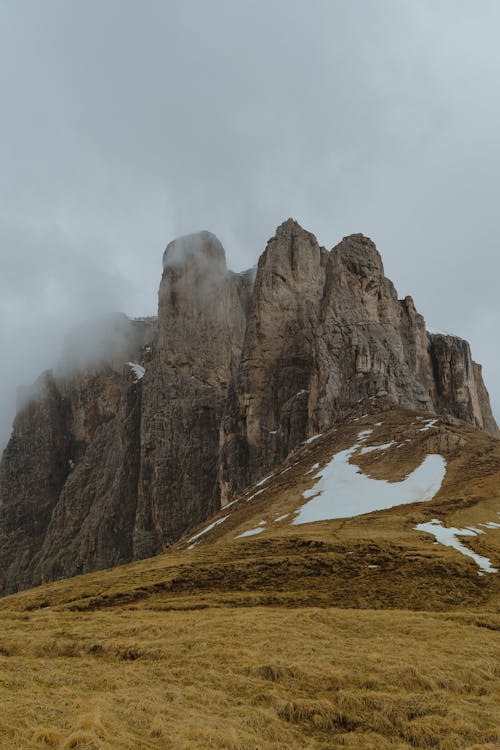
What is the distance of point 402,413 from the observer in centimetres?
5881

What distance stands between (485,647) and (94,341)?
489 ft

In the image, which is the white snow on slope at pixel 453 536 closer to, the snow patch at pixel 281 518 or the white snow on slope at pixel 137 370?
the snow patch at pixel 281 518

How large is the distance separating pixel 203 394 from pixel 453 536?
82.9 metres

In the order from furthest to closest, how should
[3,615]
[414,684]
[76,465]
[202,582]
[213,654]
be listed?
[76,465]
[202,582]
[3,615]
[213,654]
[414,684]

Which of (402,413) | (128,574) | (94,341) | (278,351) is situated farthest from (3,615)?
(94,341)

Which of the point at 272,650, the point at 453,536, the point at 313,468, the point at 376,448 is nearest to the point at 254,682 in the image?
the point at 272,650

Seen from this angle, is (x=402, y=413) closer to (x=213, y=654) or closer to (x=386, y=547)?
(x=386, y=547)

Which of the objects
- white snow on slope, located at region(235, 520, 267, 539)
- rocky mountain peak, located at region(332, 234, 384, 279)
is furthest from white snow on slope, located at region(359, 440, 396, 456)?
rocky mountain peak, located at region(332, 234, 384, 279)

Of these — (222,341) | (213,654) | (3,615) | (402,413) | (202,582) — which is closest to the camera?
(213,654)

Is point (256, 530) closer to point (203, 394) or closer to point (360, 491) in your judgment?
point (360, 491)


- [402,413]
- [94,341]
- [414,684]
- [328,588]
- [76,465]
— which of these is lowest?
[414,684]

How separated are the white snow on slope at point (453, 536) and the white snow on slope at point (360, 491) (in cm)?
667

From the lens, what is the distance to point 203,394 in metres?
108

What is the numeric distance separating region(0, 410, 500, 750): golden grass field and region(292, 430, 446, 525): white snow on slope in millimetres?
6272
